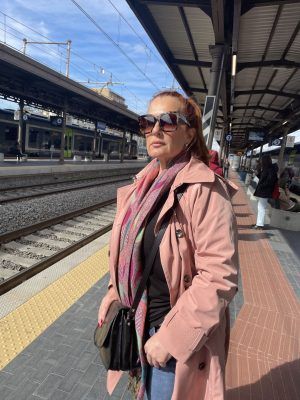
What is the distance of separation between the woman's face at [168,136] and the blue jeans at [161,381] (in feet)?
2.63

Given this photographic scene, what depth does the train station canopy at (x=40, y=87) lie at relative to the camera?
18578 millimetres

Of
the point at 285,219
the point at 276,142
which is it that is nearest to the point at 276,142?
the point at 276,142

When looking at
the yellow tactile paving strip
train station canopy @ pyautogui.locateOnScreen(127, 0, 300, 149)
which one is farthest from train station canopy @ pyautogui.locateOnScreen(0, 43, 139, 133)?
the yellow tactile paving strip

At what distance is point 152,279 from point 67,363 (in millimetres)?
1681

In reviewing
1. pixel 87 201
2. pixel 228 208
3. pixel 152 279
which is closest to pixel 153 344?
pixel 152 279

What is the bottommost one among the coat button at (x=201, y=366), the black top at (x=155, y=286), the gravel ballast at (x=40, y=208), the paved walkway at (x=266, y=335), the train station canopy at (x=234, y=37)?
the gravel ballast at (x=40, y=208)

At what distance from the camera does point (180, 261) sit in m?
1.47

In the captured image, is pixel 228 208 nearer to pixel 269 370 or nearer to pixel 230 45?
pixel 269 370

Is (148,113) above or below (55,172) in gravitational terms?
above

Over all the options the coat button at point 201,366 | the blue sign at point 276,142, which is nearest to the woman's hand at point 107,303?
the coat button at point 201,366

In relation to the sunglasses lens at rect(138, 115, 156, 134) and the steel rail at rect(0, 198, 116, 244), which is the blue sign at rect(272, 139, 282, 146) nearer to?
the steel rail at rect(0, 198, 116, 244)

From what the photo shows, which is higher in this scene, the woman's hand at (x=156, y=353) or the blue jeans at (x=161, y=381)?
the woman's hand at (x=156, y=353)

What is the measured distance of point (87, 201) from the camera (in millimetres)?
13133

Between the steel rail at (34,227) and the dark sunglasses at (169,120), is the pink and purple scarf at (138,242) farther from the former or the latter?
the steel rail at (34,227)
